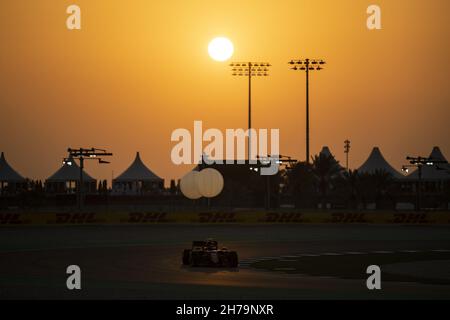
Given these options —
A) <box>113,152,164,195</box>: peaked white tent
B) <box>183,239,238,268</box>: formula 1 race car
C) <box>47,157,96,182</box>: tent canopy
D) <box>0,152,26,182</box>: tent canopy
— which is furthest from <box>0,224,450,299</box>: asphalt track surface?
<box>0,152,26,182</box>: tent canopy

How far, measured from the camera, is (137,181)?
11325 cm

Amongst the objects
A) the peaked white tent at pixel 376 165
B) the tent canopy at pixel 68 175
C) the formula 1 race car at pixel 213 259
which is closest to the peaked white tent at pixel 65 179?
the tent canopy at pixel 68 175

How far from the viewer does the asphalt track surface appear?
20453 mm

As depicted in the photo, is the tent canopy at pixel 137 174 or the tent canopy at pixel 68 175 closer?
the tent canopy at pixel 68 175

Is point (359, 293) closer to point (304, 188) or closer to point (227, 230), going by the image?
point (227, 230)

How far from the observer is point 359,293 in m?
20.4

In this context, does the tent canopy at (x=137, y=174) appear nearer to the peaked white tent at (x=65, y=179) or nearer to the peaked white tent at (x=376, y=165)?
the peaked white tent at (x=65, y=179)

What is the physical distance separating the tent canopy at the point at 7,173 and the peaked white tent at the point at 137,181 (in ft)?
38.3

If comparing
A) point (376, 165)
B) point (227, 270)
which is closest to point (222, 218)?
point (227, 270)

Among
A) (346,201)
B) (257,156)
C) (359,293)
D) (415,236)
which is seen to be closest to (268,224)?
(415,236)

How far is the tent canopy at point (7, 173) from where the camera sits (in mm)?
111375

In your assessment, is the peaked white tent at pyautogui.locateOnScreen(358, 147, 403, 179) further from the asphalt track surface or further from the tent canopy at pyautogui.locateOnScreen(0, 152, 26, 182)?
the asphalt track surface

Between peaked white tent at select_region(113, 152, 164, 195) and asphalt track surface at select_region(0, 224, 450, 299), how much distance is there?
164ft
